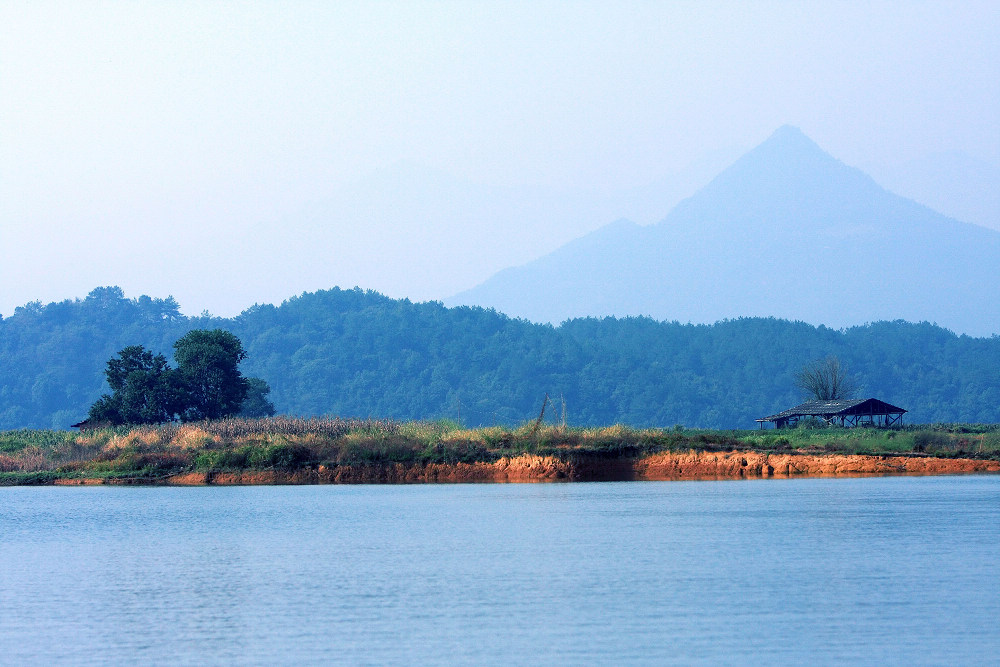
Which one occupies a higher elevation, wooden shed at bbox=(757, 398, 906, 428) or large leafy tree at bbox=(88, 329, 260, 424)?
large leafy tree at bbox=(88, 329, 260, 424)

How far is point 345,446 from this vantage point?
176 feet

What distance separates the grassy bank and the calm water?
14.5 m

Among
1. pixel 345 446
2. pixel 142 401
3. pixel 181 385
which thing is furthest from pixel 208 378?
pixel 345 446

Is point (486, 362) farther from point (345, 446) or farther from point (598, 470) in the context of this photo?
point (598, 470)

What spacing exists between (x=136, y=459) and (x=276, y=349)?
107m

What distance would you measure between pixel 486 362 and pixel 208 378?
268 ft

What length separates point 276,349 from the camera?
160875 millimetres

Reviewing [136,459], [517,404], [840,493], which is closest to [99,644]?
[840,493]

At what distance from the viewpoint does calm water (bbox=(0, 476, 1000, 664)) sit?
52.0 feet

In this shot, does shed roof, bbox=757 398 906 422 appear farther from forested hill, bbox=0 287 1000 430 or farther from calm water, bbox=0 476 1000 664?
forested hill, bbox=0 287 1000 430

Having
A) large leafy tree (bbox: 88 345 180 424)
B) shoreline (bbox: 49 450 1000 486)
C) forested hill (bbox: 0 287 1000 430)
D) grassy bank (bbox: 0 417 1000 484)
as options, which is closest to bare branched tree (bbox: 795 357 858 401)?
forested hill (bbox: 0 287 1000 430)

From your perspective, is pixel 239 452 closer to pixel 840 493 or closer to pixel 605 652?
pixel 840 493

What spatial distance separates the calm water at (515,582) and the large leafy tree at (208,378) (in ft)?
137

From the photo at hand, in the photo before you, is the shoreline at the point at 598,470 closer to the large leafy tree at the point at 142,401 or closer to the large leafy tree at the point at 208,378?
the large leafy tree at the point at 142,401
